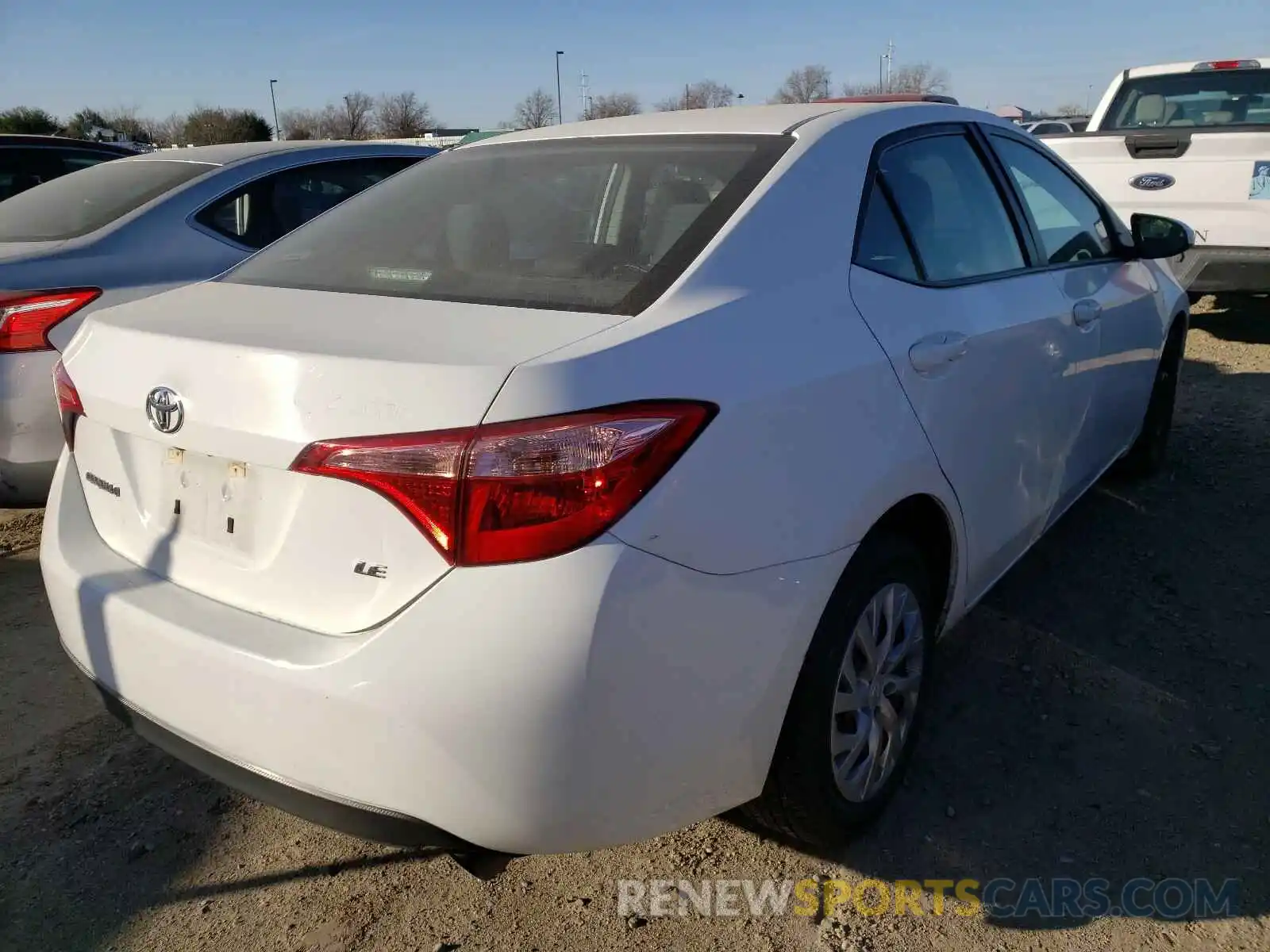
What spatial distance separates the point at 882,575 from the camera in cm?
216

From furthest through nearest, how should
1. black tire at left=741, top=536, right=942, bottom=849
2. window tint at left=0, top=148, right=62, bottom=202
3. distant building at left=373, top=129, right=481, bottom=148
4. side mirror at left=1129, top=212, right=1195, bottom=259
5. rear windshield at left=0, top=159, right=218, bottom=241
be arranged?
1. distant building at left=373, top=129, right=481, bottom=148
2. window tint at left=0, top=148, right=62, bottom=202
3. rear windshield at left=0, top=159, right=218, bottom=241
4. side mirror at left=1129, top=212, right=1195, bottom=259
5. black tire at left=741, top=536, right=942, bottom=849

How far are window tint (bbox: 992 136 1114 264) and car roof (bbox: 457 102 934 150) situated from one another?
1.91 ft

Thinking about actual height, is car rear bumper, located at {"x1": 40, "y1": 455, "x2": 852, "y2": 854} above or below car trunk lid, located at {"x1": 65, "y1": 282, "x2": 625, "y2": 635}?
below

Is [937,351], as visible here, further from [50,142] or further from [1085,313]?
[50,142]

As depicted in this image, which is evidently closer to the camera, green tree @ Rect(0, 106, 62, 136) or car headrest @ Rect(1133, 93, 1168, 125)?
car headrest @ Rect(1133, 93, 1168, 125)

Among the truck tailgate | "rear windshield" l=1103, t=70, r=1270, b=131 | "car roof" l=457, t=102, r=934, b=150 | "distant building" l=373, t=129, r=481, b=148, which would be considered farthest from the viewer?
"rear windshield" l=1103, t=70, r=1270, b=131

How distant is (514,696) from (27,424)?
2726 millimetres

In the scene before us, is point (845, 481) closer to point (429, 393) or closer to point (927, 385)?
point (927, 385)

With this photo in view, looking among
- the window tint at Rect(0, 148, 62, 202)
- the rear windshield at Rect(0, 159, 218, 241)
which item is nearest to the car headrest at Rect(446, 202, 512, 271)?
the rear windshield at Rect(0, 159, 218, 241)

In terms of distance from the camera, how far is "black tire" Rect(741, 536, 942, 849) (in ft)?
6.46

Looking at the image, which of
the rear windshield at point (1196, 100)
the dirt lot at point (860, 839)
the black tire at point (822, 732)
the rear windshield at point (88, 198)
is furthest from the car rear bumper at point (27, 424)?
the rear windshield at point (1196, 100)

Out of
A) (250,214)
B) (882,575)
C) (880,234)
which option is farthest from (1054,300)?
(250,214)

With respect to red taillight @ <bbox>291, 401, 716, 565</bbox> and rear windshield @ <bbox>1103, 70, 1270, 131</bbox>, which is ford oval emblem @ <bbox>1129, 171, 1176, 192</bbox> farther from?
red taillight @ <bbox>291, 401, 716, 565</bbox>

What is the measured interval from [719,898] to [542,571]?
109 centimetres
